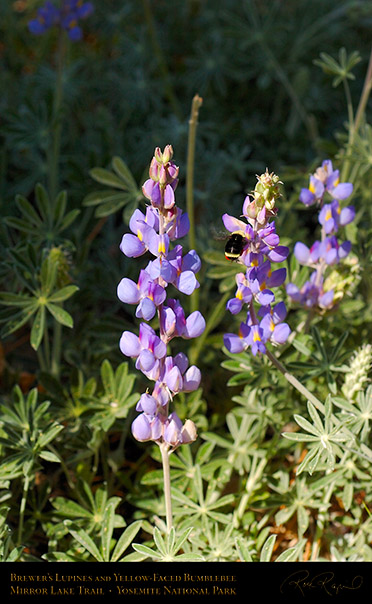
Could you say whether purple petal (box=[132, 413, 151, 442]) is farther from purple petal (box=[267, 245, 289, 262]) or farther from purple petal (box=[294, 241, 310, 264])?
purple petal (box=[294, 241, 310, 264])

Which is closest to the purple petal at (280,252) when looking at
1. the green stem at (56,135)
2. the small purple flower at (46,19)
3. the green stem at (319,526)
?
the green stem at (319,526)

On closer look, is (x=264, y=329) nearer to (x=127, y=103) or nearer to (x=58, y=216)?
(x=58, y=216)

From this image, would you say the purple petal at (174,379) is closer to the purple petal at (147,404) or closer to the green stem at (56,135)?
the purple petal at (147,404)

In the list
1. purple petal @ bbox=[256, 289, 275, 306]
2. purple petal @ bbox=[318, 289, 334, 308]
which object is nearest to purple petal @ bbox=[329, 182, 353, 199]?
purple petal @ bbox=[318, 289, 334, 308]

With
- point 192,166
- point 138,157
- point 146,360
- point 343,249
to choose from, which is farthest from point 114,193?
point 146,360

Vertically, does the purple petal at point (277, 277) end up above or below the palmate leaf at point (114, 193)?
below

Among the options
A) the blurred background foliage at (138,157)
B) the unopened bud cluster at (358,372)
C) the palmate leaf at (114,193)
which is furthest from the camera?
the palmate leaf at (114,193)
